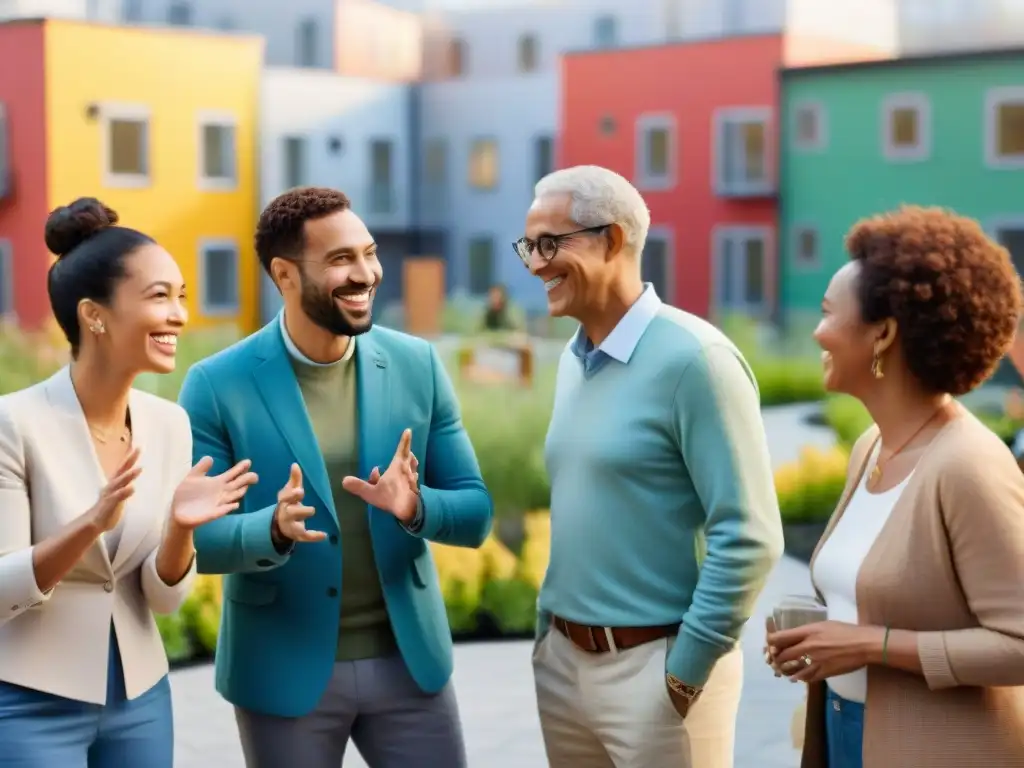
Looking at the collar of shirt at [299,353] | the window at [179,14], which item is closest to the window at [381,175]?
the window at [179,14]

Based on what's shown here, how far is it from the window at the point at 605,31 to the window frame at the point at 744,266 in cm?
1064

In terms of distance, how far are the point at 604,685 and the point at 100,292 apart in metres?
1.33

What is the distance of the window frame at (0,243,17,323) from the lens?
2162 centimetres

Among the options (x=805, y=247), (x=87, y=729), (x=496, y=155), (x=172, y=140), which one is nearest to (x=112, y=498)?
(x=87, y=729)

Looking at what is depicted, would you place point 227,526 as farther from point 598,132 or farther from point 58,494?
point 598,132

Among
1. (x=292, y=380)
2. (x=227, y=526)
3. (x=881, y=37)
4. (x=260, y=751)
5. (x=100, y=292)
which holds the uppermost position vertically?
(x=881, y=37)

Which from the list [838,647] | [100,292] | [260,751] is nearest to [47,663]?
[260,751]

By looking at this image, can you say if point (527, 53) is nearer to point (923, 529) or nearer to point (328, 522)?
point (328, 522)

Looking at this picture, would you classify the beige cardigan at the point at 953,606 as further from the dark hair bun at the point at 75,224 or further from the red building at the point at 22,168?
the red building at the point at 22,168

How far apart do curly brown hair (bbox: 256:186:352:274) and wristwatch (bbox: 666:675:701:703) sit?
119 centimetres

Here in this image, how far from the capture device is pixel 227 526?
3.10 m

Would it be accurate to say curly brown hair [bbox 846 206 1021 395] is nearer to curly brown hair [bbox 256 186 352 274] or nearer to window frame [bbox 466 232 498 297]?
curly brown hair [bbox 256 186 352 274]

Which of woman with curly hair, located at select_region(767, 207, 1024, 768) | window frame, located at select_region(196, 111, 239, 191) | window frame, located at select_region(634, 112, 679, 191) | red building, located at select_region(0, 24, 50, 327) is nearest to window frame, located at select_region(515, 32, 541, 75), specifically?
window frame, located at select_region(634, 112, 679, 191)

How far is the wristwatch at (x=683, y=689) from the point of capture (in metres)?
3.11
